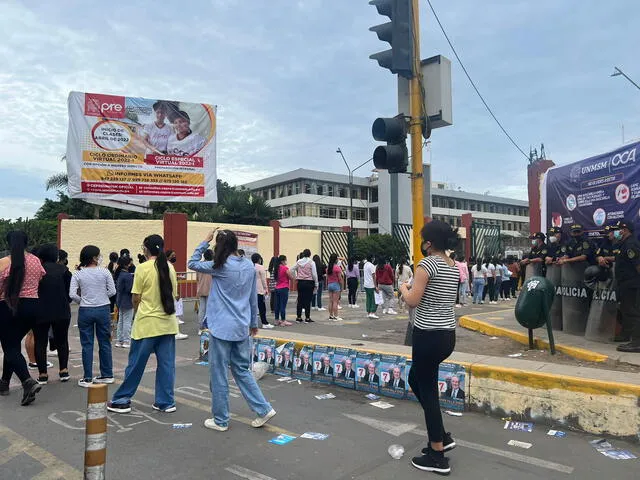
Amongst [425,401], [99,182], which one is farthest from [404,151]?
[99,182]

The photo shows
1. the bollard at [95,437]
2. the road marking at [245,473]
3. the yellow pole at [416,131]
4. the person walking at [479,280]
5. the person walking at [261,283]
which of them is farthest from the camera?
the person walking at [479,280]

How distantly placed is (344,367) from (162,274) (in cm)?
255

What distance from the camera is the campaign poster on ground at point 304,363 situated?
668 centimetres

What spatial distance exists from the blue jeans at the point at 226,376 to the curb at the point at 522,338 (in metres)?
4.50

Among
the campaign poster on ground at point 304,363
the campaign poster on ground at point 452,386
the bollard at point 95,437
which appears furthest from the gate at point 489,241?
the bollard at point 95,437

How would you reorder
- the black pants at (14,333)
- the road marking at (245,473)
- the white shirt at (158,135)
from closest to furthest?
the road marking at (245,473), the black pants at (14,333), the white shirt at (158,135)

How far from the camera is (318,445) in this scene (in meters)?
4.32

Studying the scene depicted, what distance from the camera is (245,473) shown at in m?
3.73

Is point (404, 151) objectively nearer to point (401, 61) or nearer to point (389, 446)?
point (401, 61)

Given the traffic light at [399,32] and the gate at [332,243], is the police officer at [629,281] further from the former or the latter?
the gate at [332,243]

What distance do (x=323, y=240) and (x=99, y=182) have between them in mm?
13545

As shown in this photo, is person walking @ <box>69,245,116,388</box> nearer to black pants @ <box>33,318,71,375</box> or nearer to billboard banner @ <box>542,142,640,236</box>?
black pants @ <box>33,318,71,375</box>

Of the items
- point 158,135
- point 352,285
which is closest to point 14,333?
point 352,285

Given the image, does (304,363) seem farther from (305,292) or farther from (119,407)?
(305,292)
